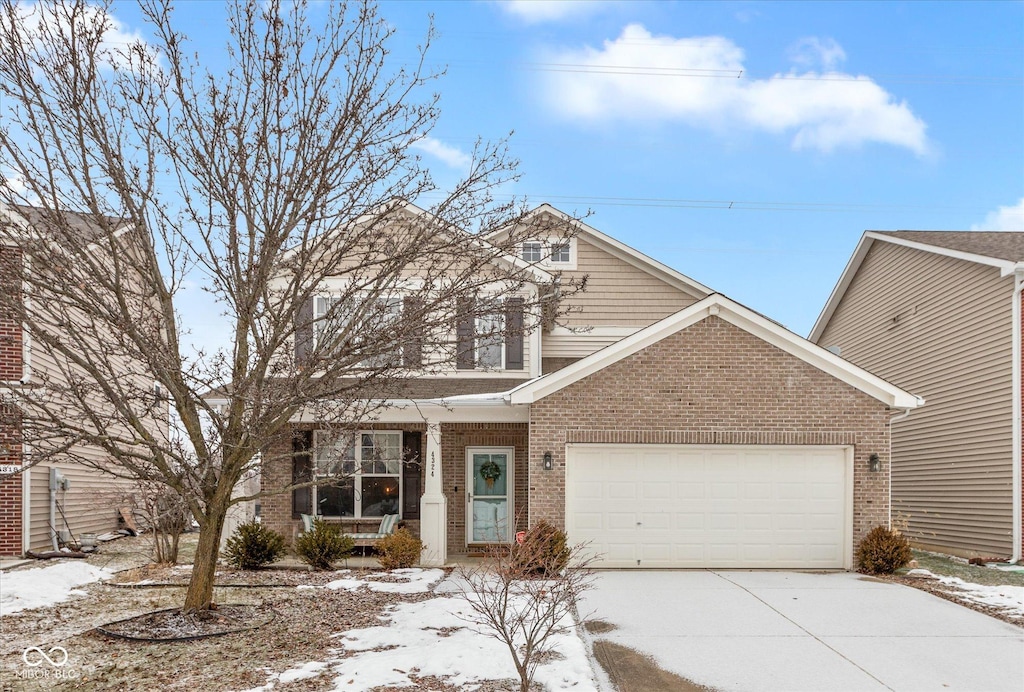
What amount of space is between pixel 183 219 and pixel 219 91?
155 centimetres

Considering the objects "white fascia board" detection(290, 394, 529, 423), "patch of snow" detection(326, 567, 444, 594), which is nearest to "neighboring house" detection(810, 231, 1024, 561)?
"white fascia board" detection(290, 394, 529, 423)

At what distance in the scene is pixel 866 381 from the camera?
555 inches

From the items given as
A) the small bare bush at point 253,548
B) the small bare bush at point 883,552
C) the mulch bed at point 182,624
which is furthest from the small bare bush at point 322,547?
the small bare bush at point 883,552

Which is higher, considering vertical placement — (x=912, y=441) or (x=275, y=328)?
(x=275, y=328)

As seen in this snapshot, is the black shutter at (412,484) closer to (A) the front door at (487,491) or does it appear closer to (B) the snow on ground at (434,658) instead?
(A) the front door at (487,491)

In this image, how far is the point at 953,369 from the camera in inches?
695

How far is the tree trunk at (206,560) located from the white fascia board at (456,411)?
4369 millimetres

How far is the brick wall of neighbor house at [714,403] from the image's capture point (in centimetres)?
1412

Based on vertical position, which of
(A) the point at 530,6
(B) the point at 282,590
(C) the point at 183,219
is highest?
(A) the point at 530,6

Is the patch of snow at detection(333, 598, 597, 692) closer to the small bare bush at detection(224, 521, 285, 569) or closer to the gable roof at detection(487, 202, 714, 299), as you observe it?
the small bare bush at detection(224, 521, 285, 569)

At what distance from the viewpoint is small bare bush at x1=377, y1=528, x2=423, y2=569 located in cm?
1412

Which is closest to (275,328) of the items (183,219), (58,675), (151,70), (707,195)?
(183,219)

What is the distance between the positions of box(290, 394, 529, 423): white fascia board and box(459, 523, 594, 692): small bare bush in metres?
2.22

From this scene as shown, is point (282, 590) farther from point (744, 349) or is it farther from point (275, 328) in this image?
point (744, 349)
